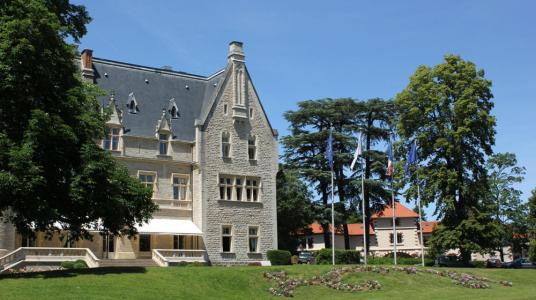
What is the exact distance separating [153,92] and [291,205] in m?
17.2

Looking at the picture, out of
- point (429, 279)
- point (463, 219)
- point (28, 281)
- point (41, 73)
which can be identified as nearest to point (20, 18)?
point (41, 73)

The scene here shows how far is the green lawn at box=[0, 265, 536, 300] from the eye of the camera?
24500mm

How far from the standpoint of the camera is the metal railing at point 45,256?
120ft

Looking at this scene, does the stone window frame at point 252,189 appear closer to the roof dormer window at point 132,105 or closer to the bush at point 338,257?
the bush at point 338,257

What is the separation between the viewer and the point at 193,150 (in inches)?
1929

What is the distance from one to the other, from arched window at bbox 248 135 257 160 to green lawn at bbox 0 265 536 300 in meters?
17.2

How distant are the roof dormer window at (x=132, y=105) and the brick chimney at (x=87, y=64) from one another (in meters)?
3.12

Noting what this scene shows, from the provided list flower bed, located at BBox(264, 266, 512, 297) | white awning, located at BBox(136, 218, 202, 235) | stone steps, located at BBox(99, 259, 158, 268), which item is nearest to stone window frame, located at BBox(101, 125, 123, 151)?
white awning, located at BBox(136, 218, 202, 235)

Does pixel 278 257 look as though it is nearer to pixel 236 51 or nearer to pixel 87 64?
pixel 236 51

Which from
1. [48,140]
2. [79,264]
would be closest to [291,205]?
[79,264]

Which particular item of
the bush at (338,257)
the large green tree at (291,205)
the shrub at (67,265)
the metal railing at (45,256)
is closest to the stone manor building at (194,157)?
the metal railing at (45,256)

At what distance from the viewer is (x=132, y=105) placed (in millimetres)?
48625

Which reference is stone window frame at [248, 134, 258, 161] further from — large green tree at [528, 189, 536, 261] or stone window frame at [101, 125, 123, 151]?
large green tree at [528, 189, 536, 261]

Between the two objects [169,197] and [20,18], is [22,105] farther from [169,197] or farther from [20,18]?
[169,197]
